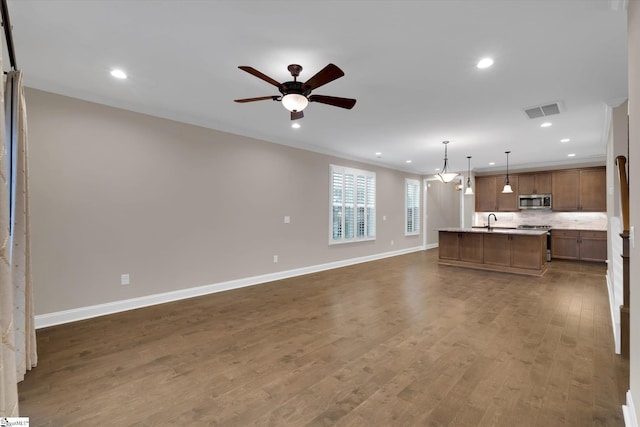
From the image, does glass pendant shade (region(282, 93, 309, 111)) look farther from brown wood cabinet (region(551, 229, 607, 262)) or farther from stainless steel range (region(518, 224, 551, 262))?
brown wood cabinet (region(551, 229, 607, 262))

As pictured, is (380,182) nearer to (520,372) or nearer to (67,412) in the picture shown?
(520,372)

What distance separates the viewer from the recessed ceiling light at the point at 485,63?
277 centimetres

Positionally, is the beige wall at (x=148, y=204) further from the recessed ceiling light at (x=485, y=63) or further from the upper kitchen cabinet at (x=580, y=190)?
the upper kitchen cabinet at (x=580, y=190)

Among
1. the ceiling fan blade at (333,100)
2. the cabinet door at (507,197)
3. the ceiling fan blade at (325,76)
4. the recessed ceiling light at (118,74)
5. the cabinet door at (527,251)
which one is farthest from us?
the cabinet door at (507,197)

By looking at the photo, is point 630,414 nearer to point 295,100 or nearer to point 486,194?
point 295,100

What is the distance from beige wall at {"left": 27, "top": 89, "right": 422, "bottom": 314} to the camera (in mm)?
3371

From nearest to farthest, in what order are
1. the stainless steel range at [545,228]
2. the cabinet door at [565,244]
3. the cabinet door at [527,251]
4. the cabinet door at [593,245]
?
the cabinet door at [527,251], the cabinet door at [593,245], the cabinet door at [565,244], the stainless steel range at [545,228]

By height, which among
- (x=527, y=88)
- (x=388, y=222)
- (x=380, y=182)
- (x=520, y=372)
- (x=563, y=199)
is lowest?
(x=520, y=372)

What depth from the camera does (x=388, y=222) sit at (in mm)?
8336

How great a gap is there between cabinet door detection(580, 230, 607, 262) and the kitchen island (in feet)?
5.76

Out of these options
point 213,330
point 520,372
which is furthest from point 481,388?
point 213,330

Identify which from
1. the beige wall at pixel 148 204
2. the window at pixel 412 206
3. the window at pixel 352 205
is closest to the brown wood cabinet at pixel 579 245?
the window at pixel 412 206

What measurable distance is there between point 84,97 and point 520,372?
533 cm

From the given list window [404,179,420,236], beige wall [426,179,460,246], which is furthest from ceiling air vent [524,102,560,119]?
beige wall [426,179,460,246]
